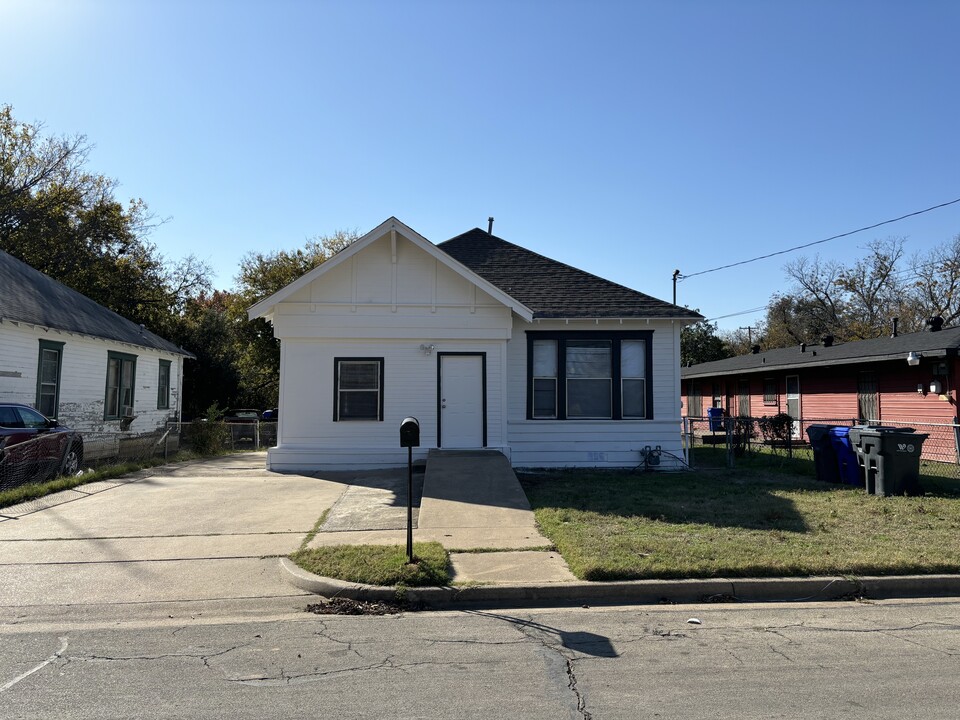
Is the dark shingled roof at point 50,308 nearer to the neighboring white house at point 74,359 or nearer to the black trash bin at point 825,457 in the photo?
the neighboring white house at point 74,359

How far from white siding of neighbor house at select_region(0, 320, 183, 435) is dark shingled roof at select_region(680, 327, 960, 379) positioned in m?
22.2

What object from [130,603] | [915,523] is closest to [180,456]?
[130,603]

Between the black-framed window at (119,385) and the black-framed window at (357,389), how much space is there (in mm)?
10222

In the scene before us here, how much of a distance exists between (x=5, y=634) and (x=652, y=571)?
5.62 meters

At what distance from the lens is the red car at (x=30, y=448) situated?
12.0m

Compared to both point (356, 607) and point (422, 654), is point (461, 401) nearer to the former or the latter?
point (356, 607)

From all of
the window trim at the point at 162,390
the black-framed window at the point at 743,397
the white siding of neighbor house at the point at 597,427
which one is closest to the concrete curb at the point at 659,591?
the white siding of neighbor house at the point at 597,427

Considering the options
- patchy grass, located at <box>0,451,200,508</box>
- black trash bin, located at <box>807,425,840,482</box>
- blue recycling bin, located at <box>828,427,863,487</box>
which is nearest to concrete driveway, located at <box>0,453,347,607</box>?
patchy grass, located at <box>0,451,200,508</box>

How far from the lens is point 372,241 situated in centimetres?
1446

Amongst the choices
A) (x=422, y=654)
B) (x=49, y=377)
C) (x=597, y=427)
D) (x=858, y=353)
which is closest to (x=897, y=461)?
(x=597, y=427)

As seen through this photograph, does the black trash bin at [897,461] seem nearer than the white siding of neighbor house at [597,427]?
Yes

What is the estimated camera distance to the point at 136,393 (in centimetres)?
2272

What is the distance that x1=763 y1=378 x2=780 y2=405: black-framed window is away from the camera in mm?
26500

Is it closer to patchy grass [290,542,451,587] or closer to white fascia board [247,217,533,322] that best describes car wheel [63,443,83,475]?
white fascia board [247,217,533,322]
